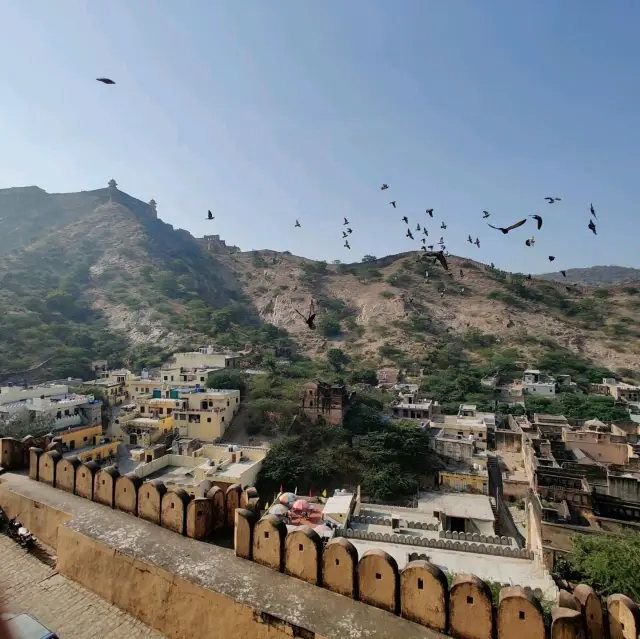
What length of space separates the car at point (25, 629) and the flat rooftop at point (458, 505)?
1751 cm

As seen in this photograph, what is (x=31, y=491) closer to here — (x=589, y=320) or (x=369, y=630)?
(x=369, y=630)

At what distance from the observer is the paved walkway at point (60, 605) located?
471cm

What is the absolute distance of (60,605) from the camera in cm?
510

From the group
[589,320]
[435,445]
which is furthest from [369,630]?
[589,320]

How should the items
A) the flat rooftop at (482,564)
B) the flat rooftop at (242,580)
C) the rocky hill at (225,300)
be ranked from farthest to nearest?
the rocky hill at (225,300)
the flat rooftop at (482,564)
the flat rooftop at (242,580)

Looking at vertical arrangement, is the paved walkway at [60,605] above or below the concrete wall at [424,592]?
below

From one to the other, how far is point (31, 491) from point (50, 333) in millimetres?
51274

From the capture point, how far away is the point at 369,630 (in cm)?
394

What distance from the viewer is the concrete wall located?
370cm

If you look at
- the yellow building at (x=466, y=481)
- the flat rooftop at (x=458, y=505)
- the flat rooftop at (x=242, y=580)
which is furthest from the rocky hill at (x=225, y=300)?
the flat rooftop at (x=242, y=580)

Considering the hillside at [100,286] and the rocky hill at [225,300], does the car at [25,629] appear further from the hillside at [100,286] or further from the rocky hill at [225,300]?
the rocky hill at [225,300]

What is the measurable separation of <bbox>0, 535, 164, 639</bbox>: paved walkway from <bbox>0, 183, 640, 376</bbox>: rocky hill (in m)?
44.5

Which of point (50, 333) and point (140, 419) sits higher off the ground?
point (50, 333)

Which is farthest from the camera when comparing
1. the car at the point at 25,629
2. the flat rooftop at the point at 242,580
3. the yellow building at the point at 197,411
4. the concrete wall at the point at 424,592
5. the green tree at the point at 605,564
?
the yellow building at the point at 197,411
